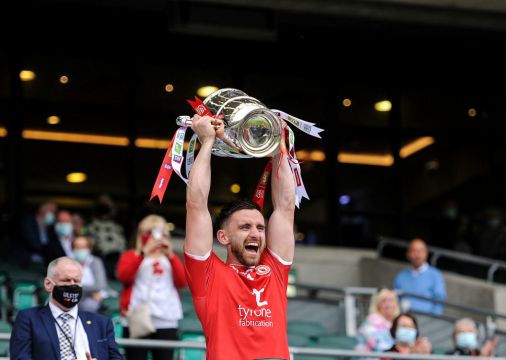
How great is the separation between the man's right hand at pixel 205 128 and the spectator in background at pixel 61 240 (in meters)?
5.91

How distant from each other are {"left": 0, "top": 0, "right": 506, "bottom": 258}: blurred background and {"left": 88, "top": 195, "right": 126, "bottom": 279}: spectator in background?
1812 millimetres

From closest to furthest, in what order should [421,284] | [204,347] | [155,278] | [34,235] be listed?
[204,347]
[155,278]
[421,284]
[34,235]

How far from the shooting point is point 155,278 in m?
9.25

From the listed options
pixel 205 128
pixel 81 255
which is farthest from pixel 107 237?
pixel 205 128

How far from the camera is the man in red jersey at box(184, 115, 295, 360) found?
5.51 m

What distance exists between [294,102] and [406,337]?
9352 millimetres

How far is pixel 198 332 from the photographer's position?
10.7 m

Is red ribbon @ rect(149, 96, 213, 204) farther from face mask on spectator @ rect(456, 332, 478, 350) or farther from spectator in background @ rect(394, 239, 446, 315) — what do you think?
spectator in background @ rect(394, 239, 446, 315)

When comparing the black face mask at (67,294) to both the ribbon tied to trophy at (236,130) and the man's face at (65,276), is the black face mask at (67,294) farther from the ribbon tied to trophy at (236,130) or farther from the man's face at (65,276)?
the ribbon tied to trophy at (236,130)

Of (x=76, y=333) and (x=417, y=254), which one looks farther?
(x=417, y=254)

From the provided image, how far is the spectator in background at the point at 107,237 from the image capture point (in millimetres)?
13500

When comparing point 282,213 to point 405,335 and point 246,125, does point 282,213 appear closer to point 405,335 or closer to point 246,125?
point 246,125

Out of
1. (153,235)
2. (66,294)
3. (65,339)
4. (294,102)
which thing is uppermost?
(294,102)

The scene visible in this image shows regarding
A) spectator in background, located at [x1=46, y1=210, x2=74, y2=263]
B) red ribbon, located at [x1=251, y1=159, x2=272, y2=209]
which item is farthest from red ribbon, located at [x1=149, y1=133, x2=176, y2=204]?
spectator in background, located at [x1=46, y1=210, x2=74, y2=263]
